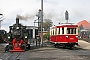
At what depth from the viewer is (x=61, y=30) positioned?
29.7 m

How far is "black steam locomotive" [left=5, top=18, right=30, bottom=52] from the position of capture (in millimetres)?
25359

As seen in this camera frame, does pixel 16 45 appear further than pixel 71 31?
No

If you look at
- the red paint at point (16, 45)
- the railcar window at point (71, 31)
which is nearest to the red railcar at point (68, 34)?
the railcar window at point (71, 31)

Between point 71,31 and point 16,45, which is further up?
point 71,31

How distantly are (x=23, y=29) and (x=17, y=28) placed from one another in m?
0.81

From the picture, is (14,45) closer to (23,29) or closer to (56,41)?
(23,29)

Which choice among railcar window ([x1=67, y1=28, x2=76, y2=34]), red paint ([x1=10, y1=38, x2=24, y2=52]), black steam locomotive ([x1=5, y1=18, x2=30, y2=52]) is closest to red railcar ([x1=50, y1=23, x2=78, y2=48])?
railcar window ([x1=67, y1=28, x2=76, y2=34])

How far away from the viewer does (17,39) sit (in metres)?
26.3

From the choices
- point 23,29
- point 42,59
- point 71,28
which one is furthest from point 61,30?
point 42,59

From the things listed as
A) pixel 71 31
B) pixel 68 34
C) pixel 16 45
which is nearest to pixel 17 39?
pixel 16 45

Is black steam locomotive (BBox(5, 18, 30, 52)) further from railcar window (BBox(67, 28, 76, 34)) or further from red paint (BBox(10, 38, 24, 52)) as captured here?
railcar window (BBox(67, 28, 76, 34))

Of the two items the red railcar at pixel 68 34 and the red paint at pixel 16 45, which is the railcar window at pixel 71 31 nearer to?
the red railcar at pixel 68 34

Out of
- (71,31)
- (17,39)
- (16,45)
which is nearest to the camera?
(16,45)

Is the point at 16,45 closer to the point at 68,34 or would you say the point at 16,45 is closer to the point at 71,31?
the point at 68,34
